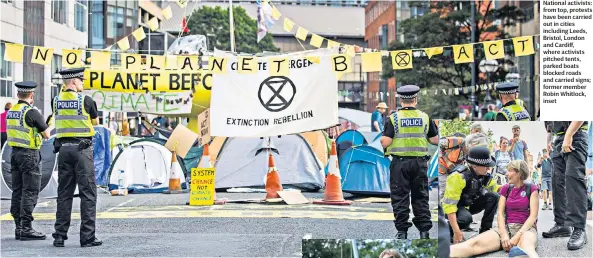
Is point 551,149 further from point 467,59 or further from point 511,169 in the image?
point 467,59

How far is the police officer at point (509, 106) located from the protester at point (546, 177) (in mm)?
3072

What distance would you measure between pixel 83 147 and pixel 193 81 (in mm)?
8177

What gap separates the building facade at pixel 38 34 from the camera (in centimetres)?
3266

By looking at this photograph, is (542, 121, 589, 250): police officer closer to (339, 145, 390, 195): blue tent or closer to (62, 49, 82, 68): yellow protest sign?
(62, 49, 82, 68): yellow protest sign

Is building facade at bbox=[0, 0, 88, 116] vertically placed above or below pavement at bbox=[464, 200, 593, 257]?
above

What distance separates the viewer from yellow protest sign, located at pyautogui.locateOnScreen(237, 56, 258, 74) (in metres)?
16.0

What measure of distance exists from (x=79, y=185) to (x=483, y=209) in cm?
574

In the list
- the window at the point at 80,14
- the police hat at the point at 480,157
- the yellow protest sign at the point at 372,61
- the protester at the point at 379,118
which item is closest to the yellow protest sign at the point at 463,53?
the yellow protest sign at the point at 372,61

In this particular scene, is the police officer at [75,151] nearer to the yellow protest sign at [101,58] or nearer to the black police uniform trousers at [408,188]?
the black police uniform trousers at [408,188]

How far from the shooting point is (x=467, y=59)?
1523 centimetres

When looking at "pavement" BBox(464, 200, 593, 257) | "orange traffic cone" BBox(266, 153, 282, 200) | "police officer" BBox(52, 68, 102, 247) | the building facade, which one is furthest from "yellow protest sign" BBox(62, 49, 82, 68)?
the building facade

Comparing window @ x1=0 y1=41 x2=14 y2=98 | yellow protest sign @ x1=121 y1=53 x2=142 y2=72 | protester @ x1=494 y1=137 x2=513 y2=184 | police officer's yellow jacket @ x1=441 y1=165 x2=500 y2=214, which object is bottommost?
police officer's yellow jacket @ x1=441 y1=165 x2=500 y2=214

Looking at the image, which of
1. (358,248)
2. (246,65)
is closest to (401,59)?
(246,65)

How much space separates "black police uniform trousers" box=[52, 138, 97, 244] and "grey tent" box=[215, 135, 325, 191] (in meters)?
7.61
